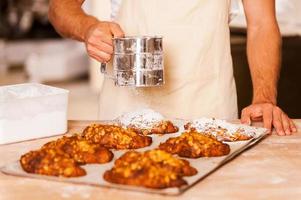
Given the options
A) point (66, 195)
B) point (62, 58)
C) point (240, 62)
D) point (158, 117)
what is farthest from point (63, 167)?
point (62, 58)

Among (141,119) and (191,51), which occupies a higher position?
(191,51)

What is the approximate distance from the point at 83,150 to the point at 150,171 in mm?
247

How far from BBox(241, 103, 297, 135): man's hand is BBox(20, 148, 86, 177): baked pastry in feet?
2.28

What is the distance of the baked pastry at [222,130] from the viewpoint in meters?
1.68

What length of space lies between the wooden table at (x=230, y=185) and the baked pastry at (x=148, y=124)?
0.27 meters

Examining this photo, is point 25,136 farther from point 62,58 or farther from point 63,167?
point 62,58

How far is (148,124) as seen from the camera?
177cm

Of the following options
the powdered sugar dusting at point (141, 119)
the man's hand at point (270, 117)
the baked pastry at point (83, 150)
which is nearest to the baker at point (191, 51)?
the man's hand at point (270, 117)

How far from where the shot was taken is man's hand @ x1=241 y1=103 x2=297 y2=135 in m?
1.84

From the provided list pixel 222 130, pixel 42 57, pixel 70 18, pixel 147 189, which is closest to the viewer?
pixel 147 189

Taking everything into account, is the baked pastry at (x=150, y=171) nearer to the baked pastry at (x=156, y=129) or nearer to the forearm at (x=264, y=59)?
the baked pastry at (x=156, y=129)

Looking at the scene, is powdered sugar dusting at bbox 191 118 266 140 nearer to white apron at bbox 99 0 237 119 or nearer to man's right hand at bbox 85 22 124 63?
man's right hand at bbox 85 22 124 63

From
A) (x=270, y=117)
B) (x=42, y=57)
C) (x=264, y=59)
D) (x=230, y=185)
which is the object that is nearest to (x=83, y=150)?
(x=230, y=185)

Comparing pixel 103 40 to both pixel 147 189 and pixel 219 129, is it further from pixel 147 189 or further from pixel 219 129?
pixel 147 189
